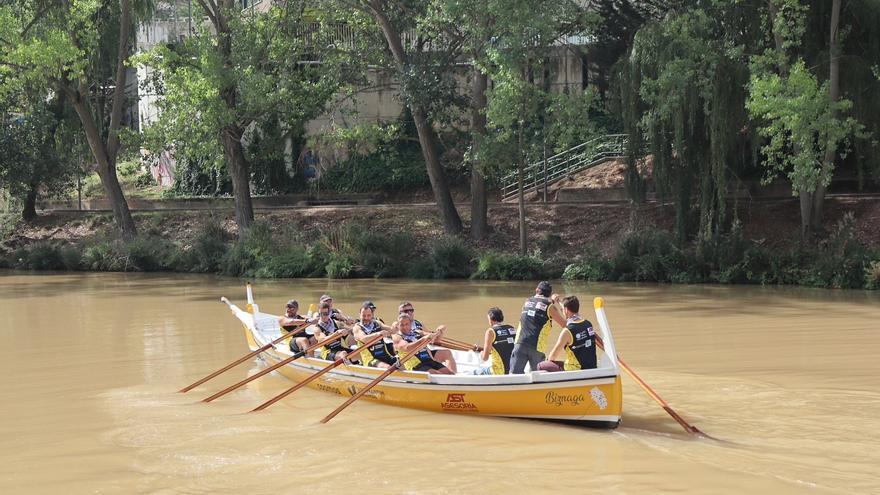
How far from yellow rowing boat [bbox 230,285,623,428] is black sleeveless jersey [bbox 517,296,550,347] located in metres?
0.57

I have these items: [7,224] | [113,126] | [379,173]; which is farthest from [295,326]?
[7,224]

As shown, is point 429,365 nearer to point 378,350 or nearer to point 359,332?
point 378,350

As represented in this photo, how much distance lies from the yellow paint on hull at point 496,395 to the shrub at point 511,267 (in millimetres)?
13760

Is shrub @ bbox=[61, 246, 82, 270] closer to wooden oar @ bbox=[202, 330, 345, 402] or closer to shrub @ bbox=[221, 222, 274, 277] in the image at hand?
shrub @ bbox=[221, 222, 274, 277]

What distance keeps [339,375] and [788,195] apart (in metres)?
18.7

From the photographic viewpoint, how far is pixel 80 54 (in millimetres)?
30469

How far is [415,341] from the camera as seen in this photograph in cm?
1307

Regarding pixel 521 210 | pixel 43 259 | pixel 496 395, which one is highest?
pixel 521 210

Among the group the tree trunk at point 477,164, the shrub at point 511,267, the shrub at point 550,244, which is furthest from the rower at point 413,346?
the shrub at point 550,244

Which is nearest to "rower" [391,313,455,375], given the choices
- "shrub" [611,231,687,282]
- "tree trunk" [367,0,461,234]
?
"shrub" [611,231,687,282]

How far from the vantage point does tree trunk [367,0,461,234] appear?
28641 mm

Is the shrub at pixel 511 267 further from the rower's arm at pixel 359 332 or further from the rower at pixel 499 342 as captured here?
the rower at pixel 499 342

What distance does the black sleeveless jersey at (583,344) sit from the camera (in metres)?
11.1

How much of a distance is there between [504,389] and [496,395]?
17 centimetres
